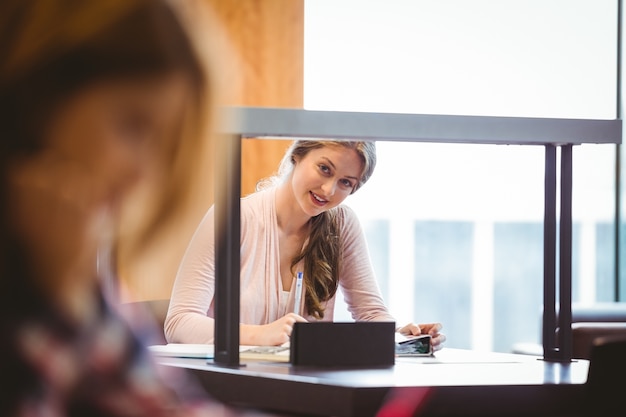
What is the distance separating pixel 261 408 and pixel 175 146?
1061 mm

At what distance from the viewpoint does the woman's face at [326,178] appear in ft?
9.57

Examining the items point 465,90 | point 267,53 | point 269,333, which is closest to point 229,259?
point 269,333

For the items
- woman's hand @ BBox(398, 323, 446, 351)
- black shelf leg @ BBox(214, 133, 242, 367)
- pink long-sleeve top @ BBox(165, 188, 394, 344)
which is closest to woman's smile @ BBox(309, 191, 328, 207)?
pink long-sleeve top @ BBox(165, 188, 394, 344)

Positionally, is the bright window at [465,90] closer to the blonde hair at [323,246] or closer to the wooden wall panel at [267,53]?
the wooden wall panel at [267,53]

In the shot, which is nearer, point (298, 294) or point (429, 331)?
point (429, 331)

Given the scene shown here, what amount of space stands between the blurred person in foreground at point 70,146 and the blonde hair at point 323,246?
7.08 ft

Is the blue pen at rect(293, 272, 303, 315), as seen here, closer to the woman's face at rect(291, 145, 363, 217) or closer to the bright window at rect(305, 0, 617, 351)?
the woman's face at rect(291, 145, 363, 217)

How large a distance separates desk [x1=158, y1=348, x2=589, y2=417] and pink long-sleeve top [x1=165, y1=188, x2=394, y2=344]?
0.66m

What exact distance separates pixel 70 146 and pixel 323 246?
2299 millimetres

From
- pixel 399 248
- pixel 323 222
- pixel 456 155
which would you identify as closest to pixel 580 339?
pixel 323 222

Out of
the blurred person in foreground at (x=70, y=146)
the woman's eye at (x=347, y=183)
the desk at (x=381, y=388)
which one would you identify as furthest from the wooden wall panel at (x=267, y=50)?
the blurred person in foreground at (x=70, y=146)

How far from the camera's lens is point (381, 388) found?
161 centimetres

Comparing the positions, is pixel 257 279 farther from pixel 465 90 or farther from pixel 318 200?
pixel 465 90

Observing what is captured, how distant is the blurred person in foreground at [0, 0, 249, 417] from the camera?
2.29 ft
